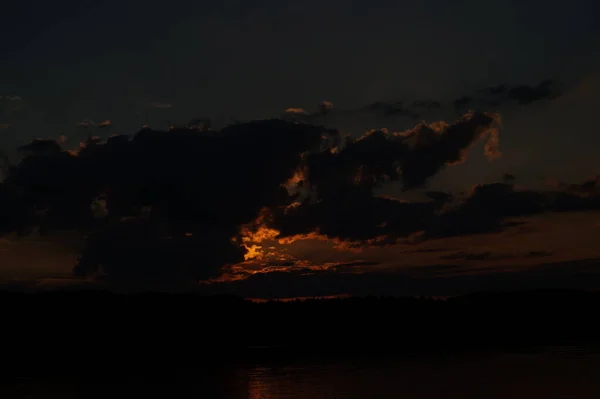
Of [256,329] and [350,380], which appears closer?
[350,380]

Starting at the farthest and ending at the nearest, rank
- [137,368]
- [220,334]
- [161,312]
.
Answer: [161,312] → [220,334] → [137,368]

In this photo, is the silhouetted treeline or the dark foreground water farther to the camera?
the silhouetted treeline

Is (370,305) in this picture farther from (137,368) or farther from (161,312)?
(137,368)

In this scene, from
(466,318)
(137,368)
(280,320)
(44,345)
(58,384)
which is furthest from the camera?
(466,318)

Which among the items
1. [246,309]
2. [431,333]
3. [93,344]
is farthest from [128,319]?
[431,333]

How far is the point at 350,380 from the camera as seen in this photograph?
200 feet

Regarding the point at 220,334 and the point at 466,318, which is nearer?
the point at 220,334

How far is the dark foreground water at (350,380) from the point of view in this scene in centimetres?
5272

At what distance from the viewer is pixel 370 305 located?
638 feet

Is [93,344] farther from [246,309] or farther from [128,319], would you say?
[246,309]

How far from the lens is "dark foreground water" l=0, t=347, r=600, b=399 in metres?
52.7

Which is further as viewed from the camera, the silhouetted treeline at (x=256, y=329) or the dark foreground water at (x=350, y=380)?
the silhouetted treeline at (x=256, y=329)

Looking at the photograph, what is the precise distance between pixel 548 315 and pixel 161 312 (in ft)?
316

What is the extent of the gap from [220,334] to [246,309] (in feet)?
85.2
